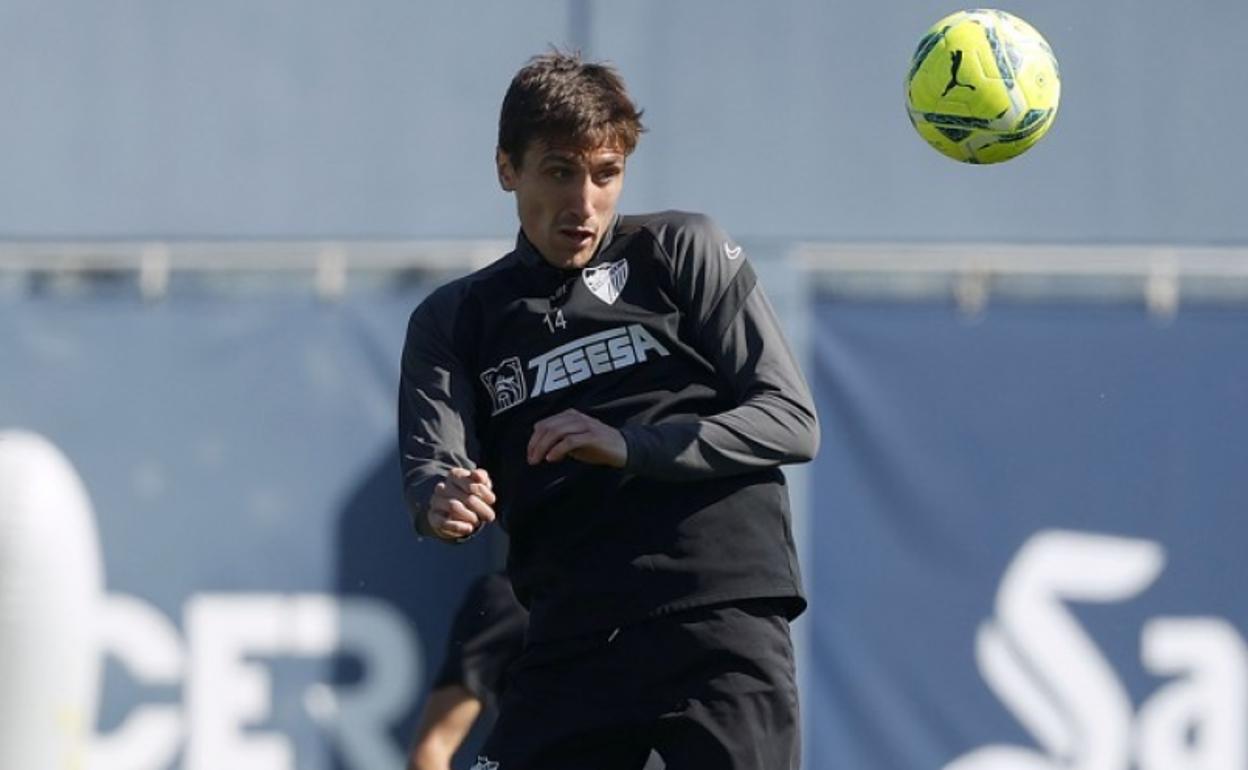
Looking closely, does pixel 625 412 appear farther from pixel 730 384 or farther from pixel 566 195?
pixel 566 195

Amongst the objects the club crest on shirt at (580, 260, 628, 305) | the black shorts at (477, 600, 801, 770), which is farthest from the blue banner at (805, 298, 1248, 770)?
the black shorts at (477, 600, 801, 770)

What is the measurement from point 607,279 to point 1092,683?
3816 millimetres

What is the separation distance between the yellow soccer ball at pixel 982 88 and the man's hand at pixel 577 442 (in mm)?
1584

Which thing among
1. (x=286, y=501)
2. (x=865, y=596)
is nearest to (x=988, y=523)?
(x=865, y=596)

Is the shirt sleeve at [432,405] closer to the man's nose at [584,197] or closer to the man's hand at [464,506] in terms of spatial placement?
the man's hand at [464,506]

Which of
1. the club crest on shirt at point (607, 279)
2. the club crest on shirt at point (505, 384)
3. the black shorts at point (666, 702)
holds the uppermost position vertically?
the club crest on shirt at point (607, 279)

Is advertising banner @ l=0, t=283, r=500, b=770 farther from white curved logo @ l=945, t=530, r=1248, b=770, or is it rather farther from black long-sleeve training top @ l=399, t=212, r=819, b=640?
black long-sleeve training top @ l=399, t=212, r=819, b=640

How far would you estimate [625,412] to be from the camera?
4531mm

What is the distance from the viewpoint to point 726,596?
4414mm

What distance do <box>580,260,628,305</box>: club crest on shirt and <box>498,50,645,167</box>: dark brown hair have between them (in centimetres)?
23

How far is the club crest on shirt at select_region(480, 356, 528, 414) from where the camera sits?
15.1 feet

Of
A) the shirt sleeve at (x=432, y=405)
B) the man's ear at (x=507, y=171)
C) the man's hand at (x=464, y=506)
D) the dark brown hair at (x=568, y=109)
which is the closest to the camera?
the man's hand at (x=464, y=506)

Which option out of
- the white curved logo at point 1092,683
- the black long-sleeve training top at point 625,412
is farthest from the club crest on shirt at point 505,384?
the white curved logo at point 1092,683

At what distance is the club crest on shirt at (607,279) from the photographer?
462 centimetres
